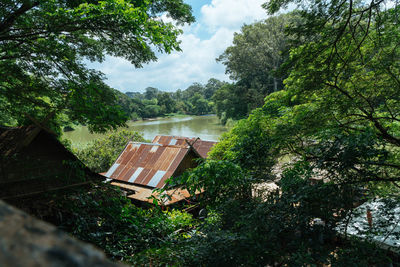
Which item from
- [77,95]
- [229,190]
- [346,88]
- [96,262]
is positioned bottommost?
[96,262]

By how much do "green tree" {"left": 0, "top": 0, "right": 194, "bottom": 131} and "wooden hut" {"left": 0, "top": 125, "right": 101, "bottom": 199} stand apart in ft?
2.38

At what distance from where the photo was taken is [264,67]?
112 feet

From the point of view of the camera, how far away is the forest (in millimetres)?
3617

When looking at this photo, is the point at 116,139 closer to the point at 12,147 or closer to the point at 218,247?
the point at 12,147

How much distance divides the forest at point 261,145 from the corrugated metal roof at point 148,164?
528 centimetres

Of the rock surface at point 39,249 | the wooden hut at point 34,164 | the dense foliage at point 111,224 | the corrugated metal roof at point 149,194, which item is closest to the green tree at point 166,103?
the corrugated metal roof at point 149,194

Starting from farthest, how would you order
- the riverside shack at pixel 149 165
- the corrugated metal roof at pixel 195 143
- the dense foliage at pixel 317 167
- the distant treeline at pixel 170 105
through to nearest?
1. the distant treeline at pixel 170 105
2. the corrugated metal roof at pixel 195 143
3. the riverside shack at pixel 149 165
4. the dense foliage at pixel 317 167

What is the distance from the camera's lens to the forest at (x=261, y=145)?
3617 mm

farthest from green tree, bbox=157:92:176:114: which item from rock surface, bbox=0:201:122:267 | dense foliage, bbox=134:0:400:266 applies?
rock surface, bbox=0:201:122:267

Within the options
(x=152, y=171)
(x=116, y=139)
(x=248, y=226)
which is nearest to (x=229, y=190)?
(x=248, y=226)

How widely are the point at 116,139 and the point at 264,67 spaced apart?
25.1 m

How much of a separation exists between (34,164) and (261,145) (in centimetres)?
513

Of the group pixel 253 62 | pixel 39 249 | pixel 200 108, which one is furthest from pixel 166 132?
pixel 200 108

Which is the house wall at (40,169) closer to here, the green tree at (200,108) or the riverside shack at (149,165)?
the riverside shack at (149,165)
